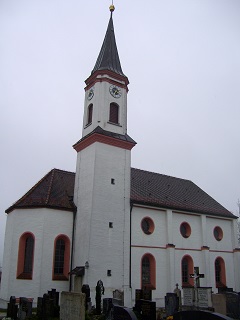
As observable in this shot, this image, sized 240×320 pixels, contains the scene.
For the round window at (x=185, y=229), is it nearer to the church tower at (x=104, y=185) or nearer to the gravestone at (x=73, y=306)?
the church tower at (x=104, y=185)

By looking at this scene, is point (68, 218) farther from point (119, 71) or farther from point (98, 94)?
point (119, 71)

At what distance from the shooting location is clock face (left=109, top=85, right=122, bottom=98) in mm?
27891

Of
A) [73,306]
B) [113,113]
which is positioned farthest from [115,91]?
[73,306]

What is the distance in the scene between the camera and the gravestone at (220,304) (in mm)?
19353

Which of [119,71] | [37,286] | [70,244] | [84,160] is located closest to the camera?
[37,286]

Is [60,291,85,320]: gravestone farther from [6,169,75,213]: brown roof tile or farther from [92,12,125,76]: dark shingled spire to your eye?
[92,12,125,76]: dark shingled spire

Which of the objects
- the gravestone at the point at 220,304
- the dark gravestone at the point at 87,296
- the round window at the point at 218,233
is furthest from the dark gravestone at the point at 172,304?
the round window at the point at 218,233

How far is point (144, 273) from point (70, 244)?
6143 mm

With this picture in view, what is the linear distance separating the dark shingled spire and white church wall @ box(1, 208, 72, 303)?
13.1m

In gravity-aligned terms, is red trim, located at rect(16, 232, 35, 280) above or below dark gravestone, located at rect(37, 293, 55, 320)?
above

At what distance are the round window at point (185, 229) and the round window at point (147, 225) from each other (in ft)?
11.7

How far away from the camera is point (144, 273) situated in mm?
25391

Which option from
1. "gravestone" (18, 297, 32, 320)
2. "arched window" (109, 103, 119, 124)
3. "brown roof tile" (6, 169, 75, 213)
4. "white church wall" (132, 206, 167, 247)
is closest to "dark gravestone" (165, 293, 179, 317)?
"white church wall" (132, 206, 167, 247)

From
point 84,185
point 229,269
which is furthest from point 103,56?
point 229,269
